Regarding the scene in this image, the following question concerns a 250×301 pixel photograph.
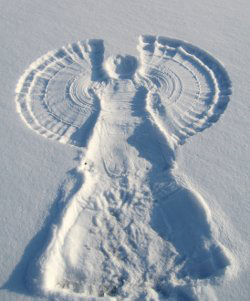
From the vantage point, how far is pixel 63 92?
2.70 meters

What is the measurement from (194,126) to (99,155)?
66 cm

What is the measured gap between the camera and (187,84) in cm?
271

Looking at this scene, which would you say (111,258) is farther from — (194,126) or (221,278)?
(194,126)

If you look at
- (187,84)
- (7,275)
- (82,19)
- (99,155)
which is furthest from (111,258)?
(82,19)

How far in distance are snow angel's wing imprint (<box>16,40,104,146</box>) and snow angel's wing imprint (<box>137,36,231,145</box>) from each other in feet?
1.31

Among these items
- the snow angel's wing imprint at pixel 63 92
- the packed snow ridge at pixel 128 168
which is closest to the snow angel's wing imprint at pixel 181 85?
the packed snow ridge at pixel 128 168

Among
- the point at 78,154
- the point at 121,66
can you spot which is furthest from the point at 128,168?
the point at 121,66

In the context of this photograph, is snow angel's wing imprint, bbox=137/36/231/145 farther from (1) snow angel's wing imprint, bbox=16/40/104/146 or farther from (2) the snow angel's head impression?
(1) snow angel's wing imprint, bbox=16/40/104/146

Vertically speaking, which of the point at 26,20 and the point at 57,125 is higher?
the point at 26,20

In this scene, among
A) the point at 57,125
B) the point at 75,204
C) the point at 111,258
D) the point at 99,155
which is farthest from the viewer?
the point at 57,125

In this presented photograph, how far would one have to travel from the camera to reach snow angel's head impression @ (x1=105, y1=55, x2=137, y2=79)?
2.83m

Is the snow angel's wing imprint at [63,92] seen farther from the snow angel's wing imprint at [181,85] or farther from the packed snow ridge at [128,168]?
the snow angel's wing imprint at [181,85]

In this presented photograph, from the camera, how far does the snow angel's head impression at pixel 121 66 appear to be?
2829 millimetres

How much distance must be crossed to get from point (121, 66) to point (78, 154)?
3.04 feet
